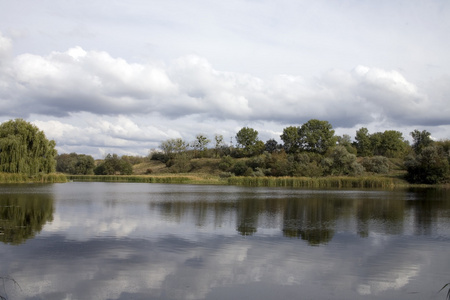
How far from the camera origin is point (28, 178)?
51938 millimetres

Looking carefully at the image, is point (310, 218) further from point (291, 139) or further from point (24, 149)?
point (291, 139)

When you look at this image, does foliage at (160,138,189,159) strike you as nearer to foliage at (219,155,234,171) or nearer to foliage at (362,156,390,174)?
foliage at (219,155,234,171)

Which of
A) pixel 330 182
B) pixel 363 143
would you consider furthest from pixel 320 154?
pixel 330 182

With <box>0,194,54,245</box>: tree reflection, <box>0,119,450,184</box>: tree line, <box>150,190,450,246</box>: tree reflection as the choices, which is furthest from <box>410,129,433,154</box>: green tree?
<box>0,194,54,245</box>: tree reflection

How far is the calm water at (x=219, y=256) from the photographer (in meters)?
9.05

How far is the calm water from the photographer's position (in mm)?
9055

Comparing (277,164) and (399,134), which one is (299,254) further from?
(399,134)

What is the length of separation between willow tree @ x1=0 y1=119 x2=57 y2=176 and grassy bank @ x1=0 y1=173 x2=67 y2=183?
557mm

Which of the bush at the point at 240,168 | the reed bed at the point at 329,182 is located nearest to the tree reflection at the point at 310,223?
the reed bed at the point at 329,182

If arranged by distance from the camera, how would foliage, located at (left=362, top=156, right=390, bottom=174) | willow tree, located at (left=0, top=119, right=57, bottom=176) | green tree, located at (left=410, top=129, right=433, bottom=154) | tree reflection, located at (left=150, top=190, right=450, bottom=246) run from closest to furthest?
tree reflection, located at (left=150, top=190, right=450, bottom=246)
willow tree, located at (left=0, top=119, right=57, bottom=176)
foliage, located at (left=362, top=156, right=390, bottom=174)
green tree, located at (left=410, top=129, right=433, bottom=154)

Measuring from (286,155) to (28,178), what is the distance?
4920 cm

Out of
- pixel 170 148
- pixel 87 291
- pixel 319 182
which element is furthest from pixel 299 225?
pixel 170 148

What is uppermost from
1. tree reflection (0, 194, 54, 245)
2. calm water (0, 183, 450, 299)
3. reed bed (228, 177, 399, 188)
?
reed bed (228, 177, 399, 188)

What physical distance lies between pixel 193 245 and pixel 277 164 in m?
63.1
